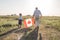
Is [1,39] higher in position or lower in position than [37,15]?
lower

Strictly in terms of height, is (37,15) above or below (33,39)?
above

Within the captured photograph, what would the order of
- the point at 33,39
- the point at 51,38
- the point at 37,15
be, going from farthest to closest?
the point at 37,15 < the point at 51,38 < the point at 33,39

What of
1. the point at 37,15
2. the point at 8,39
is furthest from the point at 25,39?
the point at 37,15

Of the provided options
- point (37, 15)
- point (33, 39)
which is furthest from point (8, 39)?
point (37, 15)

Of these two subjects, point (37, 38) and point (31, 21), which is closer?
point (37, 38)

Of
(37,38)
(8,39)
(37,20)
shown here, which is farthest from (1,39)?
(37,20)

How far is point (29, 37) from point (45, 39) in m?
1.01

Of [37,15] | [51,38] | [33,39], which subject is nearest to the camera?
[33,39]

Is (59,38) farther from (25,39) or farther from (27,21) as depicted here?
(27,21)

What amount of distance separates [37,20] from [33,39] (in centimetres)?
405

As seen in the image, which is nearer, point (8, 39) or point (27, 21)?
point (8, 39)

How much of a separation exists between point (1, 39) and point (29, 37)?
1.75 metres

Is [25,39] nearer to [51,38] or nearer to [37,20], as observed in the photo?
[51,38]

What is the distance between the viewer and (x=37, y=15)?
16141 millimetres
